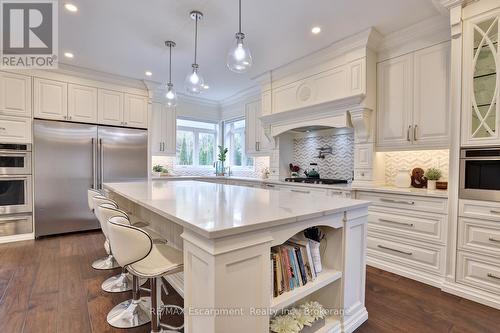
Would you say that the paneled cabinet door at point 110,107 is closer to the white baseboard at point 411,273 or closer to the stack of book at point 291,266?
the stack of book at point 291,266

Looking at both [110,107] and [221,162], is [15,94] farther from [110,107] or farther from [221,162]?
[221,162]

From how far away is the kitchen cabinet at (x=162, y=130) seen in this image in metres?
5.15

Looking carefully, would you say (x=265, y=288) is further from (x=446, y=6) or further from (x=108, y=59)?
(x=108, y=59)

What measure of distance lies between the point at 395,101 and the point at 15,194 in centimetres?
547

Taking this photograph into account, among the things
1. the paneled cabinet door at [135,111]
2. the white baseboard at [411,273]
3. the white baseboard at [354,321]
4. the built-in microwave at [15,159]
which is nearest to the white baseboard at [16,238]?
the built-in microwave at [15,159]

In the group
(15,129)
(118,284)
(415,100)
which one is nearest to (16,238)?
(15,129)

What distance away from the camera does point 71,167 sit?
402 cm

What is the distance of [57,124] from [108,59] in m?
1.35

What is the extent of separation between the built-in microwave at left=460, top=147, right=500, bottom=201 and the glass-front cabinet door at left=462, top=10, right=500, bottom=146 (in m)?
0.09

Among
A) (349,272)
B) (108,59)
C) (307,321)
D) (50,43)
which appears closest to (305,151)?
(349,272)

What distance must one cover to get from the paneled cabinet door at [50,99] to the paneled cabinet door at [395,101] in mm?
4785

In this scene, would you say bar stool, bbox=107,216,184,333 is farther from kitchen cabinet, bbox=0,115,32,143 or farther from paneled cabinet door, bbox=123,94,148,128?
paneled cabinet door, bbox=123,94,148,128

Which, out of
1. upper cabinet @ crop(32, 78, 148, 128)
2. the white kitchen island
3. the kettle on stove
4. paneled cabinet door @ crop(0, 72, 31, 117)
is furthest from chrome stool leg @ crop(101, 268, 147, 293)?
paneled cabinet door @ crop(0, 72, 31, 117)

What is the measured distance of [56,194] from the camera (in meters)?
3.90
